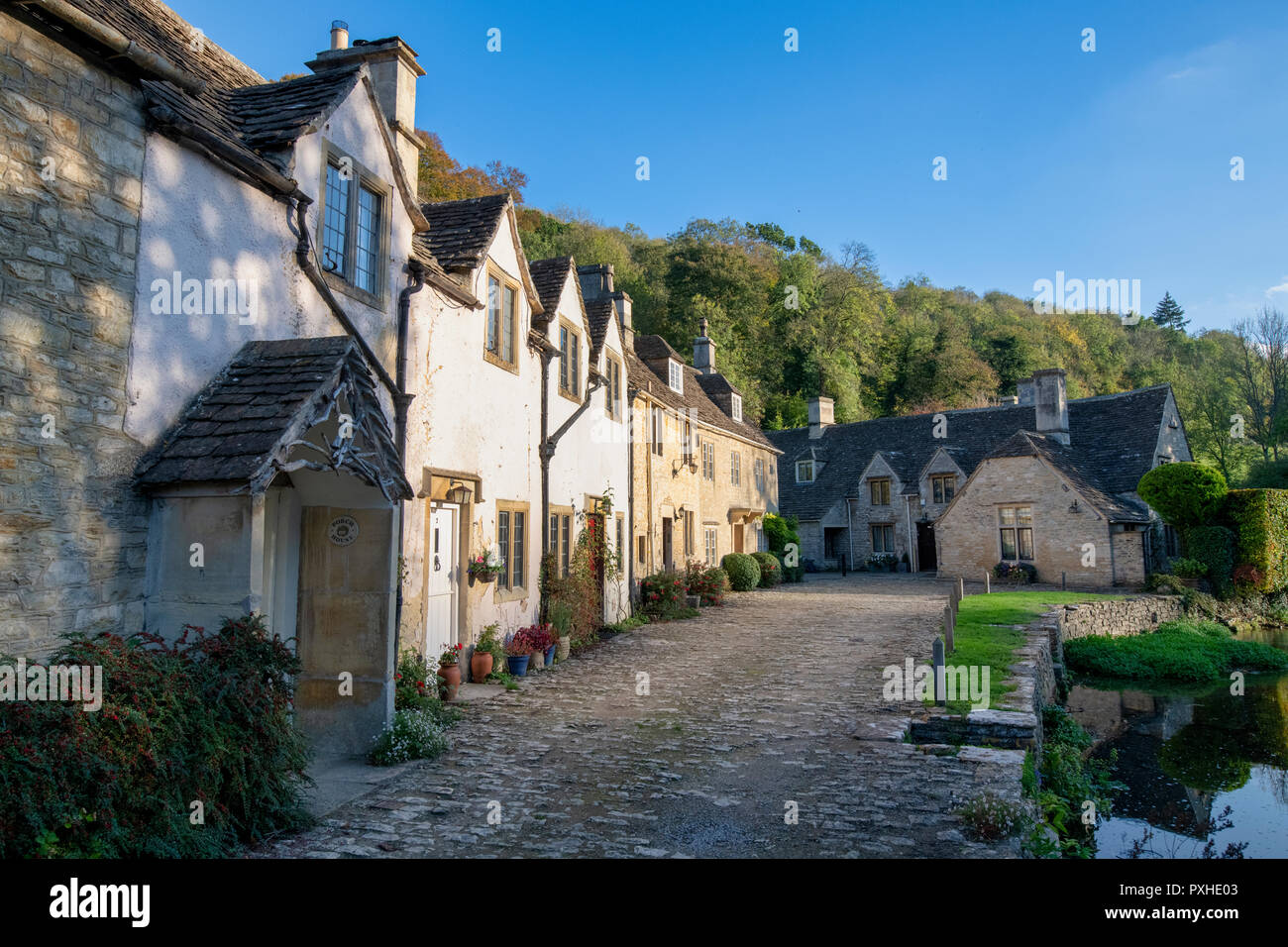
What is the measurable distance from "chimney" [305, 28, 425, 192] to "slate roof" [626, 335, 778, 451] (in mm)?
10214

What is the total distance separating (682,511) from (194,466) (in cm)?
1958

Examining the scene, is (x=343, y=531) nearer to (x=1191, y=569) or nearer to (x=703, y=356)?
(x=703, y=356)

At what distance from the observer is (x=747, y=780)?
24.1ft

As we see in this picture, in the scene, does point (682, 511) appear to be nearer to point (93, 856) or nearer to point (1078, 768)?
point (1078, 768)

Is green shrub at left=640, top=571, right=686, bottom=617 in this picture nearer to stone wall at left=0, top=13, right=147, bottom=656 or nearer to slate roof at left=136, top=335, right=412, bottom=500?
slate roof at left=136, top=335, right=412, bottom=500

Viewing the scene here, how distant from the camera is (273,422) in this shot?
6340mm

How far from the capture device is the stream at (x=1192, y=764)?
9.20m

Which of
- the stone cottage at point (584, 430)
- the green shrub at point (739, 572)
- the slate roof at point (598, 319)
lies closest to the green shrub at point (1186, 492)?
the green shrub at point (739, 572)

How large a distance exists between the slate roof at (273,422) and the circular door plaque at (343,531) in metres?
0.73

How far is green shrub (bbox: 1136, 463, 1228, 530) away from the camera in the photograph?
2708 centimetres

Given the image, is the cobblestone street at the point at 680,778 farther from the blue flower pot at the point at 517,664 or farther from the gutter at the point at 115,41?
the gutter at the point at 115,41

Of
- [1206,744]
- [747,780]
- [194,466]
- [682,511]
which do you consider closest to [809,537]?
[682,511]

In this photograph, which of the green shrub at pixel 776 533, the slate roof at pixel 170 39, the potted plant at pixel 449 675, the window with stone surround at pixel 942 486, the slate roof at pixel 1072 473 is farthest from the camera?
the window with stone surround at pixel 942 486

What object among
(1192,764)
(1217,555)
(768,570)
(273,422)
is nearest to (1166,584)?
(1217,555)
